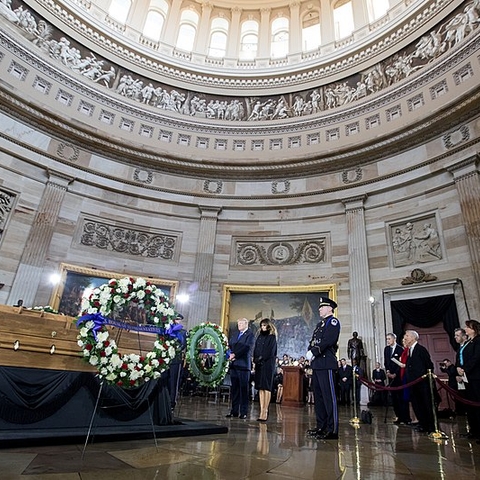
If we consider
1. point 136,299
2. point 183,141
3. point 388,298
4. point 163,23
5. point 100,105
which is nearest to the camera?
point 136,299

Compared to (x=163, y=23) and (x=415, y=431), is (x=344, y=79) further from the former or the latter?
(x=415, y=431)

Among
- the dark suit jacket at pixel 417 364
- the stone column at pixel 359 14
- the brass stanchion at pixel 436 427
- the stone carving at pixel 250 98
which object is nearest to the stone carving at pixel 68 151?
the stone carving at pixel 250 98

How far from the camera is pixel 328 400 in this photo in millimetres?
4664

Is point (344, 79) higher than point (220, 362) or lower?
higher

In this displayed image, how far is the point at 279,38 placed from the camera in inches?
788

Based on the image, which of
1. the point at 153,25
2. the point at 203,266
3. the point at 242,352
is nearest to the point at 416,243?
the point at 203,266

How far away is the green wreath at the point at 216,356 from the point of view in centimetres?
642

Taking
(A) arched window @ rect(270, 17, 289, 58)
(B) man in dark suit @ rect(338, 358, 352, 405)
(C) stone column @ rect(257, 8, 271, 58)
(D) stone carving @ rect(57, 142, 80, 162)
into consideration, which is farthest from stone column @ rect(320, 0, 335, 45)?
(B) man in dark suit @ rect(338, 358, 352, 405)

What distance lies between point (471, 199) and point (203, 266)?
9740mm

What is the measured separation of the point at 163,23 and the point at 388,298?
1886cm

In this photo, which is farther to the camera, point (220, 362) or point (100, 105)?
point (100, 105)

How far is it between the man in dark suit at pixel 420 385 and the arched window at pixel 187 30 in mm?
19249

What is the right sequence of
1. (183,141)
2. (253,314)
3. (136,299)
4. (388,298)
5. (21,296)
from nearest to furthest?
(136,299) → (21,296) → (388,298) → (253,314) → (183,141)

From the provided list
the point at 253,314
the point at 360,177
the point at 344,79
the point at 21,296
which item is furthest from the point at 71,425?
the point at 344,79
